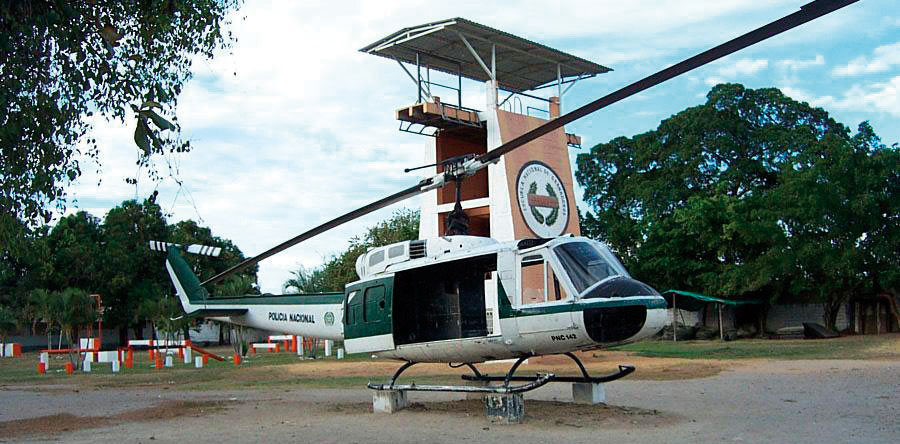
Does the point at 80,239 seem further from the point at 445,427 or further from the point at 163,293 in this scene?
the point at 445,427

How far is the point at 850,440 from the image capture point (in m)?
9.77

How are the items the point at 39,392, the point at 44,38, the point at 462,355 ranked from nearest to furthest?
the point at 44,38 → the point at 462,355 → the point at 39,392

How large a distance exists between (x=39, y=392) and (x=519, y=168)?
58.4 feet

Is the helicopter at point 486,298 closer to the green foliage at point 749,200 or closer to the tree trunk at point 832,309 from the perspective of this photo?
the green foliage at point 749,200

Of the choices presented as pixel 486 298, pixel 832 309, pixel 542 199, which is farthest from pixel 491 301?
pixel 832 309

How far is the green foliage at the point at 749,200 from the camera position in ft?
119

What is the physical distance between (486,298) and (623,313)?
7.81 feet

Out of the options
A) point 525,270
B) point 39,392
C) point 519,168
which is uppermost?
point 519,168

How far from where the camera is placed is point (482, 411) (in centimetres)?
1355

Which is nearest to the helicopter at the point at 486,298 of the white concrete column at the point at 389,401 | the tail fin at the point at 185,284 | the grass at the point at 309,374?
the white concrete column at the point at 389,401

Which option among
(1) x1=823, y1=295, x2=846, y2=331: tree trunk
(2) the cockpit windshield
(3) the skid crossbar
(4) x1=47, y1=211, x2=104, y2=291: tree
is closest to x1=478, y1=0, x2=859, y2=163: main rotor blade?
(2) the cockpit windshield

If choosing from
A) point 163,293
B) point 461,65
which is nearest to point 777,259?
point 461,65

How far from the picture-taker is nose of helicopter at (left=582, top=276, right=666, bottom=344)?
37.0ft

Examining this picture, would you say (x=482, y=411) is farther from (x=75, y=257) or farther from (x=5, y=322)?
(x=75, y=257)
